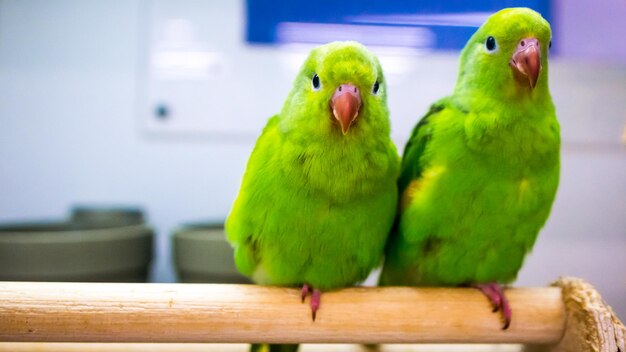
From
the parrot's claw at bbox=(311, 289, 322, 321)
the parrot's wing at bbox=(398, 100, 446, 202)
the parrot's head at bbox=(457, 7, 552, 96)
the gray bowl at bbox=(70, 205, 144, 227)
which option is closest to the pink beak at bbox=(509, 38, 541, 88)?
the parrot's head at bbox=(457, 7, 552, 96)

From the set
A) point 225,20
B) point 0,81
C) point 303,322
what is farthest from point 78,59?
point 303,322

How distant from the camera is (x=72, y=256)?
1.02 meters

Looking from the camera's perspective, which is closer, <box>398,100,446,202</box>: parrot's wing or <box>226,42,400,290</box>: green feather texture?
<box>226,42,400,290</box>: green feather texture

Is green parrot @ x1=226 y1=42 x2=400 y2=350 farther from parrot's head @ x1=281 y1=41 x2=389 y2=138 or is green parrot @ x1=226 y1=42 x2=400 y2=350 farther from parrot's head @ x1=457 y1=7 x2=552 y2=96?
parrot's head @ x1=457 y1=7 x2=552 y2=96

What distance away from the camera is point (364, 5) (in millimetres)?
904

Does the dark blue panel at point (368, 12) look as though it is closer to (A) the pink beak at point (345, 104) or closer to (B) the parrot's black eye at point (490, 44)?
(B) the parrot's black eye at point (490, 44)

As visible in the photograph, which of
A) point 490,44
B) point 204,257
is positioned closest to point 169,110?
point 204,257

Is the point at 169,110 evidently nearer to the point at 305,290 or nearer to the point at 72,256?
the point at 72,256

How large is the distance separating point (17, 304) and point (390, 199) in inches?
19.4

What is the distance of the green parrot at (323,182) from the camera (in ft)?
2.01

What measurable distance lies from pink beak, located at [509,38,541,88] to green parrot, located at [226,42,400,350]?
0.57ft

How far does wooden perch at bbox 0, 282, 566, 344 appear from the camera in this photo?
59 cm

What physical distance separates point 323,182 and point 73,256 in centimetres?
66

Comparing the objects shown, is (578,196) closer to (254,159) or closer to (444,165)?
(444,165)
